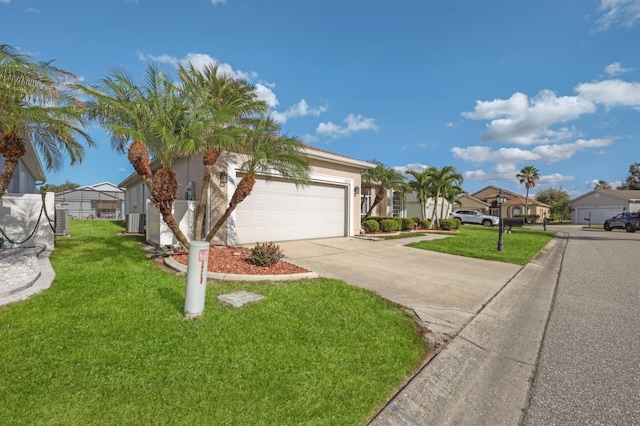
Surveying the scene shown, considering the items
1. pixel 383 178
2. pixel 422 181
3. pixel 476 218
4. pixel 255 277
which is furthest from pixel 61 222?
pixel 476 218

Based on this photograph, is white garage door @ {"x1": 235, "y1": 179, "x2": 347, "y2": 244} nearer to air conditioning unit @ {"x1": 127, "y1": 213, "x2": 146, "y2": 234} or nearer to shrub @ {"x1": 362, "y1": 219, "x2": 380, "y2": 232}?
shrub @ {"x1": 362, "y1": 219, "x2": 380, "y2": 232}

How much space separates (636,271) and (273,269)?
10.1 m

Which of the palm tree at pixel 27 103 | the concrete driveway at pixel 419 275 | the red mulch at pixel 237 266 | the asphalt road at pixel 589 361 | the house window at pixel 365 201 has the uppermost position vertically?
the palm tree at pixel 27 103

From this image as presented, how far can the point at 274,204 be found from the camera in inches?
449

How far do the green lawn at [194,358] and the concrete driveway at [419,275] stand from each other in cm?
69

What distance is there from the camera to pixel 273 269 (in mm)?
6613

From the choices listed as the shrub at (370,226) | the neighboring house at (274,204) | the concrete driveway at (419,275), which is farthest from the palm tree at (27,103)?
the shrub at (370,226)

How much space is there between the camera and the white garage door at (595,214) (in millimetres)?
41125

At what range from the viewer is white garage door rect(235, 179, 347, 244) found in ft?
35.2

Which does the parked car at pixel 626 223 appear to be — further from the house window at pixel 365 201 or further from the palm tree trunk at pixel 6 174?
the palm tree trunk at pixel 6 174

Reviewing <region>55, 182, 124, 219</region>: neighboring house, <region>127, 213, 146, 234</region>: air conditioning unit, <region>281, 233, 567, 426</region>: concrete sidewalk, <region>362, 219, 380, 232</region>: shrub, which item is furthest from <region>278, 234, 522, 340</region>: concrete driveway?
<region>55, 182, 124, 219</region>: neighboring house

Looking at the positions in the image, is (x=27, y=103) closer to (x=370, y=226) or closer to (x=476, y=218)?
(x=370, y=226)

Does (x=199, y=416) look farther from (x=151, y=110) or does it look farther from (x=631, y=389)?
(x=151, y=110)

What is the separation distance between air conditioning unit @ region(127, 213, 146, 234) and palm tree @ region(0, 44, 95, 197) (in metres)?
6.64
